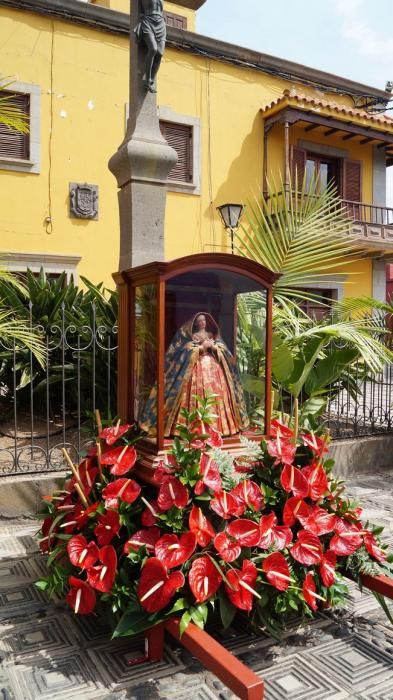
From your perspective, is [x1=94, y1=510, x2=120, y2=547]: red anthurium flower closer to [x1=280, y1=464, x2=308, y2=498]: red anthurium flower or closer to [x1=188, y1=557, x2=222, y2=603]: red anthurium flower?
[x1=188, y1=557, x2=222, y2=603]: red anthurium flower

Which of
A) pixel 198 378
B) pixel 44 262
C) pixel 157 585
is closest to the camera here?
pixel 157 585

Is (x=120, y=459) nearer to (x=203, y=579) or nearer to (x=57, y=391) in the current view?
(x=203, y=579)

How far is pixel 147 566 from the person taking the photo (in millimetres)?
2297

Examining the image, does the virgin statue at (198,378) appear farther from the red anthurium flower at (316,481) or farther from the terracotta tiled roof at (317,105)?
the terracotta tiled roof at (317,105)

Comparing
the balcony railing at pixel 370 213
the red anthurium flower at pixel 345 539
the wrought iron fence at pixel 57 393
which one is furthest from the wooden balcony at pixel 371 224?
the red anthurium flower at pixel 345 539

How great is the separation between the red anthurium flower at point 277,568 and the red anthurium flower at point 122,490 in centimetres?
64

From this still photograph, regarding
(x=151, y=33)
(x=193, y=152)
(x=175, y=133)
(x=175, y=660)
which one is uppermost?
(x=175, y=133)

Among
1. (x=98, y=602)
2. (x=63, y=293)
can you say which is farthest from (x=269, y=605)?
(x=63, y=293)

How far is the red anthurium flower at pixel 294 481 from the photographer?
257 centimetres

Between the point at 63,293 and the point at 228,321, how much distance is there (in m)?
2.53

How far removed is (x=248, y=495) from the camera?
8.32 ft

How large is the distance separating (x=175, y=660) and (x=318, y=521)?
33.0 inches

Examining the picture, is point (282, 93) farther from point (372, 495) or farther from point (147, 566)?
point (147, 566)

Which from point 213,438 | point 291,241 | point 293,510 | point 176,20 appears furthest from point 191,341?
point 176,20
